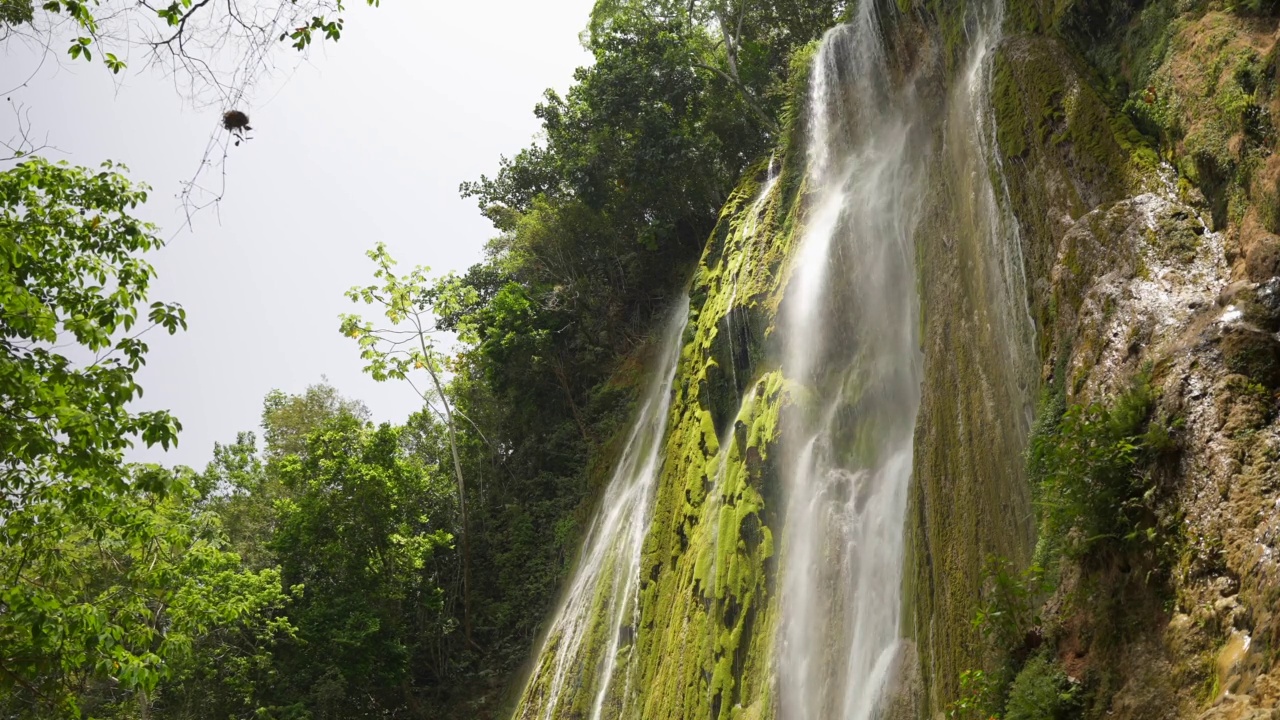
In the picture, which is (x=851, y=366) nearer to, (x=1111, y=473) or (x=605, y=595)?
(x=605, y=595)

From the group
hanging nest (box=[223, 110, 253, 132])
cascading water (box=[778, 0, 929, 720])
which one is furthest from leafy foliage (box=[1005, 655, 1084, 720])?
hanging nest (box=[223, 110, 253, 132])

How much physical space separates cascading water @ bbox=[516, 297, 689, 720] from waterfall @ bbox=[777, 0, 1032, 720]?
437 centimetres

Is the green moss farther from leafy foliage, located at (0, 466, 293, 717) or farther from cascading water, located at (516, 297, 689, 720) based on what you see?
cascading water, located at (516, 297, 689, 720)

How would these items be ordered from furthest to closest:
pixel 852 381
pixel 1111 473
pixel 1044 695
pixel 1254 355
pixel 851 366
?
pixel 851 366 < pixel 852 381 < pixel 1111 473 < pixel 1044 695 < pixel 1254 355

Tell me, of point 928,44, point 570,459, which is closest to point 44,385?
point 928,44

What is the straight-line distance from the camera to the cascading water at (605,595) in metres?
15.6

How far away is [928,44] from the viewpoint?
13594mm

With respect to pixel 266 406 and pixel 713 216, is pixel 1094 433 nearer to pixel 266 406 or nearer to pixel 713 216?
pixel 713 216

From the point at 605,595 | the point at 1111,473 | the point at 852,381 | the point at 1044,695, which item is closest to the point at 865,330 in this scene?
the point at 852,381

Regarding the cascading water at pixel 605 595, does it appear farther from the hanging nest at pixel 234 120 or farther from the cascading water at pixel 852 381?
the hanging nest at pixel 234 120

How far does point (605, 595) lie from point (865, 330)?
675 cm

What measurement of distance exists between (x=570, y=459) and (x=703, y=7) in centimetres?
1302

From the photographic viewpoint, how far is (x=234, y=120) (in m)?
5.56

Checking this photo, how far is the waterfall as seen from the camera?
9.95 metres
